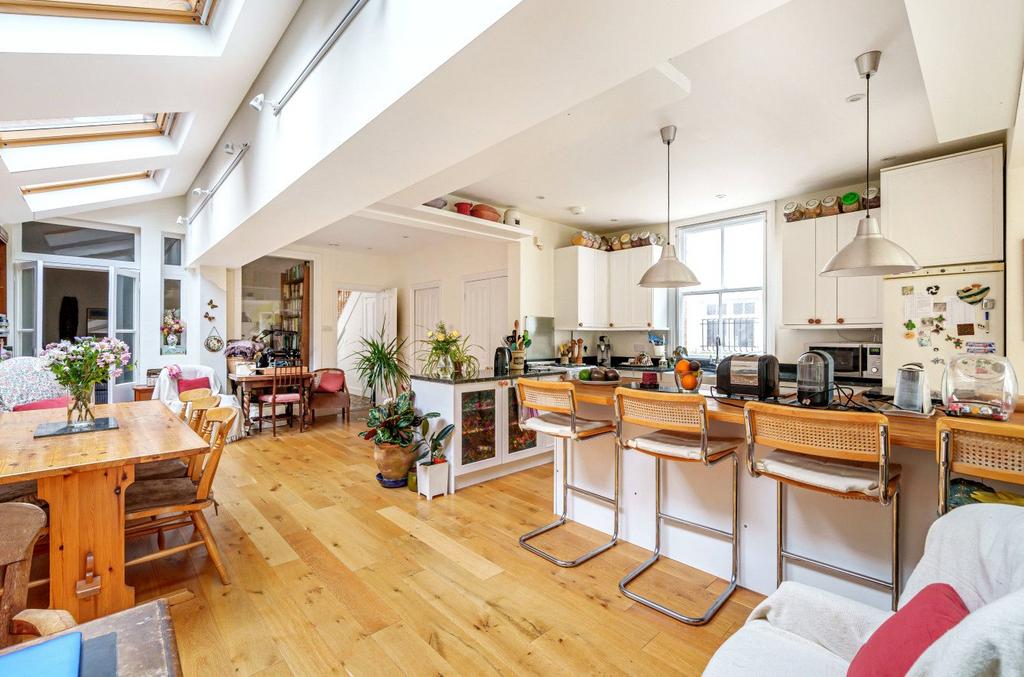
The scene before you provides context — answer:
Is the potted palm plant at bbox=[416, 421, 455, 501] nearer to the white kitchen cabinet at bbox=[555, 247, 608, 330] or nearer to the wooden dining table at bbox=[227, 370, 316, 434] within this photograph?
the white kitchen cabinet at bbox=[555, 247, 608, 330]

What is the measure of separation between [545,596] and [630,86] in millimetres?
2473

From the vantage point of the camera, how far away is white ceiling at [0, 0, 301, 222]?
2178mm

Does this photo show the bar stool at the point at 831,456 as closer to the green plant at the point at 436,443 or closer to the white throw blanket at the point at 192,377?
the green plant at the point at 436,443

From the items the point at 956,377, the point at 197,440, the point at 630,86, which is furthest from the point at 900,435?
the point at 197,440

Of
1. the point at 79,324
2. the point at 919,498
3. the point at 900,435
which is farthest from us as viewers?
the point at 79,324

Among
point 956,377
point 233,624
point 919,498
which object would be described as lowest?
point 233,624

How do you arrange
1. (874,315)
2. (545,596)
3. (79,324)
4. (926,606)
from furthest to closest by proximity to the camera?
(79,324) < (874,315) < (545,596) < (926,606)

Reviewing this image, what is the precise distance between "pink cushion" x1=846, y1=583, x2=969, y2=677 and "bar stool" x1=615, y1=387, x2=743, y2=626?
101 cm

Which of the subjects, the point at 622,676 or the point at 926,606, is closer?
the point at 926,606

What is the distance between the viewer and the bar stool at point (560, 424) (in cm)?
252

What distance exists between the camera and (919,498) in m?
1.80

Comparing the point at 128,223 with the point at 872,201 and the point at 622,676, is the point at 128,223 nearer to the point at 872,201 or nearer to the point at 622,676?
the point at 622,676

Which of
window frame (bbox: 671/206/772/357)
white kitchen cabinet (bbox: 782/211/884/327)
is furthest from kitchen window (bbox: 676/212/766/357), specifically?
white kitchen cabinet (bbox: 782/211/884/327)

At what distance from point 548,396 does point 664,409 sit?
2.49 feet
